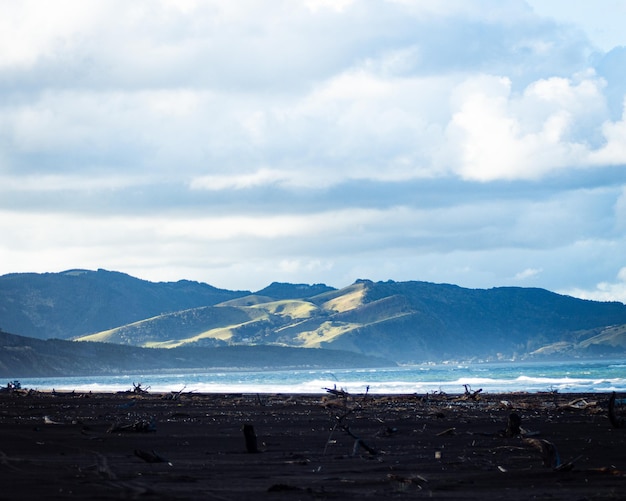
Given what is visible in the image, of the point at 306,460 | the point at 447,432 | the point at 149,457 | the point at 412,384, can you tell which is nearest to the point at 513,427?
the point at 447,432

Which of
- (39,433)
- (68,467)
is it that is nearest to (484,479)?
(68,467)

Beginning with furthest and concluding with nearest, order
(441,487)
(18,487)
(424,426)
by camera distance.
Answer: (424,426) < (441,487) < (18,487)

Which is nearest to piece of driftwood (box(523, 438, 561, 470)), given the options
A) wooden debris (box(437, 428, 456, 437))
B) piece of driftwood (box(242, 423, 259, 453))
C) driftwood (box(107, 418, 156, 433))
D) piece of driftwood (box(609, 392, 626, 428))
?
piece of driftwood (box(242, 423, 259, 453))

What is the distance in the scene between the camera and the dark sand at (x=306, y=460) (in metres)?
13.9

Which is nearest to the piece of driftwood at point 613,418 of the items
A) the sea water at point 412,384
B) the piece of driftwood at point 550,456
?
the piece of driftwood at point 550,456

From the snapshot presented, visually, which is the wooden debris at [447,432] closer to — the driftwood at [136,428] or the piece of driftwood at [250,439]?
the piece of driftwood at [250,439]

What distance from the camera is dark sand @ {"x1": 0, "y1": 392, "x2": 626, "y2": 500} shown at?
1395 centimetres

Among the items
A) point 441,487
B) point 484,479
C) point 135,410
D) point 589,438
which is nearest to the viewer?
point 441,487

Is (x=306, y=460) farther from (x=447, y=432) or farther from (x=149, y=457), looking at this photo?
(x=447, y=432)

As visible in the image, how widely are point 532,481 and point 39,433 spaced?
12.1 m

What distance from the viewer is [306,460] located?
18.7m

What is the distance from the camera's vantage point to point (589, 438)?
2391cm

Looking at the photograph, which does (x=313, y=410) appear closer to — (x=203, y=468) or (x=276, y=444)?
(x=276, y=444)

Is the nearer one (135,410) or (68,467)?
(68,467)
